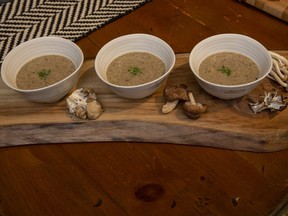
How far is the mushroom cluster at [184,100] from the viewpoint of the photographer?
3.22ft

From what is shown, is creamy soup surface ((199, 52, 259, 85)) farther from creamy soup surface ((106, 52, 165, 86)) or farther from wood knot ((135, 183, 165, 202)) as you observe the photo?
wood knot ((135, 183, 165, 202))

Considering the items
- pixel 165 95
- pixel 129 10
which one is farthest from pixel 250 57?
pixel 129 10

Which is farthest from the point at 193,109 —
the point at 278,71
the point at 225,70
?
the point at 278,71

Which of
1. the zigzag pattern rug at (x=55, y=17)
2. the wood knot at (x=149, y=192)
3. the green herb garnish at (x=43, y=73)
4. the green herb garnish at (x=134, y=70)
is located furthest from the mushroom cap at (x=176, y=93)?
the zigzag pattern rug at (x=55, y=17)

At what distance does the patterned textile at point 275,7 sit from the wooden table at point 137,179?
498 mm

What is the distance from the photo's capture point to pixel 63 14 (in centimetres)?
147

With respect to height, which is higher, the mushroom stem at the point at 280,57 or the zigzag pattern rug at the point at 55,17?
the mushroom stem at the point at 280,57

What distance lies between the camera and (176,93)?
100cm

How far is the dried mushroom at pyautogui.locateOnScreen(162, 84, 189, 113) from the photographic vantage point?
3.28ft

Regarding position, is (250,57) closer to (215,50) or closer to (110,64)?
(215,50)

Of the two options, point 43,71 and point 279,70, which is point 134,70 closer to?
point 43,71

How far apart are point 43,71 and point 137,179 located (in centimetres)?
43

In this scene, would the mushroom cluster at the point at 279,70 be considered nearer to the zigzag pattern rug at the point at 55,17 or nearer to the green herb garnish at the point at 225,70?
the green herb garnish at the point at 225,70

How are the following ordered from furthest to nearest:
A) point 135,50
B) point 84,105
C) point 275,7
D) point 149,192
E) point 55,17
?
1. point 55,17
2. point 275,7
3. point 135,50
4. point 84,105
5. point 149,192
